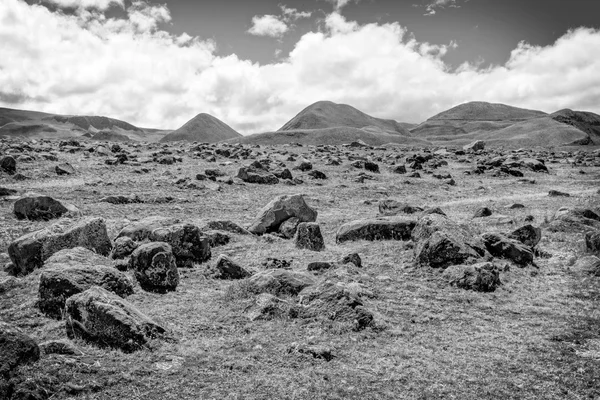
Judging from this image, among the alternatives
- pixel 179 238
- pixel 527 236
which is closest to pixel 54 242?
pixel 179 238

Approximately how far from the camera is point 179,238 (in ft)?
54.7

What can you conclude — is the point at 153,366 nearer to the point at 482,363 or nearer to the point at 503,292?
the point at 482,363

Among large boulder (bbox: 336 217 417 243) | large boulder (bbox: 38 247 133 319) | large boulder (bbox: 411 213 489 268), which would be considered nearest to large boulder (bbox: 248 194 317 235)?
large boulder (bbox: 336 217 417 243)

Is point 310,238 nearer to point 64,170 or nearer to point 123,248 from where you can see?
point 123,248

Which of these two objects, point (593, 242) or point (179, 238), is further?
point (593, 242)

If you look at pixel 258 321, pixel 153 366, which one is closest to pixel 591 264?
pixel 258 321

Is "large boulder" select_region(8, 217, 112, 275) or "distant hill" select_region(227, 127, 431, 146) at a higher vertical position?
"distant hill" select_region(227, 127, 431, 146)

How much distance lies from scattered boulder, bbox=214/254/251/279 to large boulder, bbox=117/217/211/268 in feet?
4.96

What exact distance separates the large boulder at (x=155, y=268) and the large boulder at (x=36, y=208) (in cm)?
1148

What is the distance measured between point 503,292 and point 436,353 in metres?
5.60

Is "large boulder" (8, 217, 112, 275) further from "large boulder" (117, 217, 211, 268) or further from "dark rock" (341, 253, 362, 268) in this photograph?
"dark rock" (341, 253, 362, 268)

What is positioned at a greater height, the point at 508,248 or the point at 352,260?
the point at 508,248

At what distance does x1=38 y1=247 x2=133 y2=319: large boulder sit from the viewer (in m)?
11.6

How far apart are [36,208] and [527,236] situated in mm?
25736
